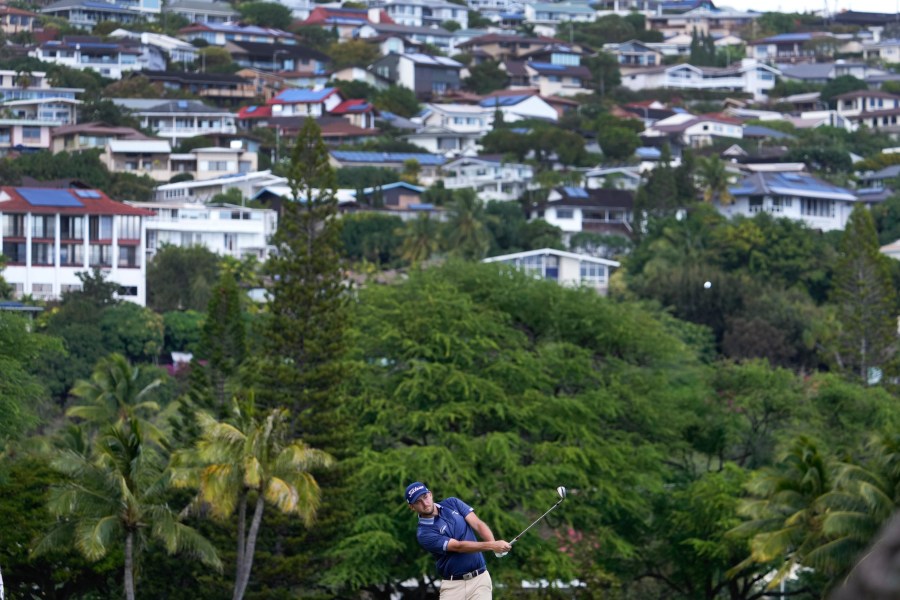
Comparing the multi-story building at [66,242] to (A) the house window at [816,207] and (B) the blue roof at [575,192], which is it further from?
(A) the house window at [816,207]

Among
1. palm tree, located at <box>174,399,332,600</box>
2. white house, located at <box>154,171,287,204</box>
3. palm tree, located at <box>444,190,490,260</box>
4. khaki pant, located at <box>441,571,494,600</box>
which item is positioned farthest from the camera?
white house, located at <box>154,171,287,204</box>

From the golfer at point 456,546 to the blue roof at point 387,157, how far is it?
9092 centimetres

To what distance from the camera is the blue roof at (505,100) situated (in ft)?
390

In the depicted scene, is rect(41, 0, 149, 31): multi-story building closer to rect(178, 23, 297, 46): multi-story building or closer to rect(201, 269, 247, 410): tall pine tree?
rect(178, 23, 297, 46): multi-story building

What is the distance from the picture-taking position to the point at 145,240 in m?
78.2

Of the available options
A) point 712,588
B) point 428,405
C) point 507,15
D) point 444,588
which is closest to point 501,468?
point 428,405

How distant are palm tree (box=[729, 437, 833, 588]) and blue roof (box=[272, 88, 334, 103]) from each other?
88015mm

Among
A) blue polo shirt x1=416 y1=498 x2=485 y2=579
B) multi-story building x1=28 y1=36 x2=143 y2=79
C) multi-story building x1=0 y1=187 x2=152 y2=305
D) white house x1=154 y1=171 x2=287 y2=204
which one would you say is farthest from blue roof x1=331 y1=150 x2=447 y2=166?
blue polo shirt x1=416 y1=498 x2=485 y2=579

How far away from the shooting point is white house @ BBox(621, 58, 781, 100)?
13788cm

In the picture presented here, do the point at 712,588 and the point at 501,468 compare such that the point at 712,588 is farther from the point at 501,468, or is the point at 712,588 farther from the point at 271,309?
the point at 271,309

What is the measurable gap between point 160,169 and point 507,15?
74287mm

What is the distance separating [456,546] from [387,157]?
94101mm

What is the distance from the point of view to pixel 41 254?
7356cm

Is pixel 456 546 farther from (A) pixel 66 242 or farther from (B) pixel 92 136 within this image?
(B) pixel 92 136
